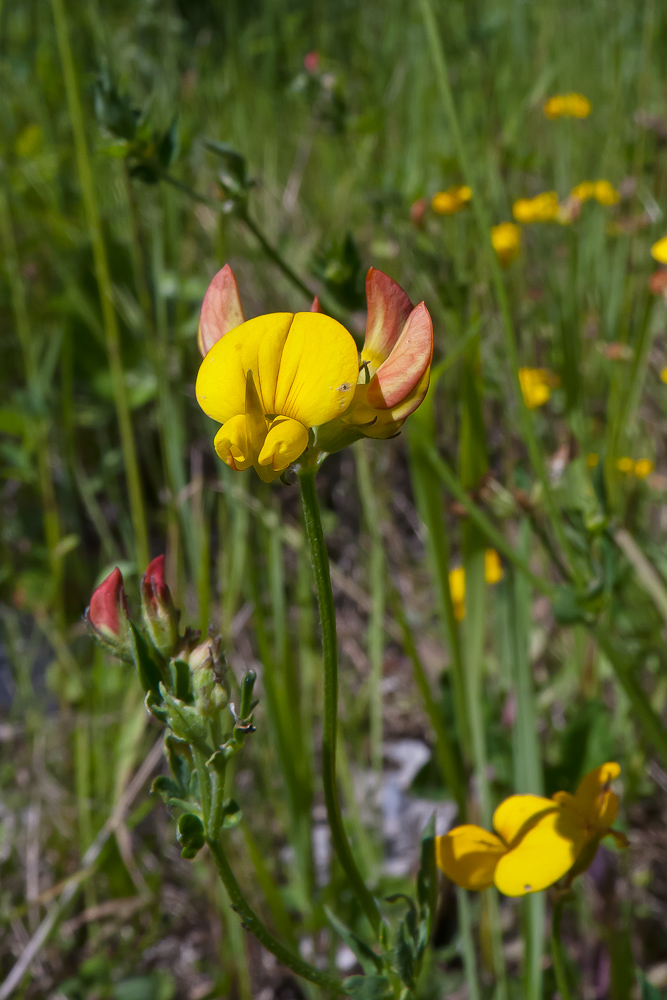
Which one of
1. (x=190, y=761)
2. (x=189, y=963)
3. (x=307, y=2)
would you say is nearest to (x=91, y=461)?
(x=189, y=963)

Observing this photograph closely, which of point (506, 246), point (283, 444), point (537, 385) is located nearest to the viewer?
point (283, 444)

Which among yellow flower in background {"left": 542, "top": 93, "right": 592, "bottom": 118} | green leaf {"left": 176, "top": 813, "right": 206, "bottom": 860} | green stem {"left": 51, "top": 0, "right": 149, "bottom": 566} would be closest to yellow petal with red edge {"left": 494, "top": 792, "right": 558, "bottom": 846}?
green leaf {"left": 176, "top": 813, "right": 206, "bottom": 860}

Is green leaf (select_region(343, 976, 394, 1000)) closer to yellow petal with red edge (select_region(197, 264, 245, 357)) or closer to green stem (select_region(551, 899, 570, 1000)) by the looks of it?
green stem (select_region(551, 899, 570, 1000))

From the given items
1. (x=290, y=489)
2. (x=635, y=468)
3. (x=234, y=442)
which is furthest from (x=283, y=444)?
(x=290, y=489)

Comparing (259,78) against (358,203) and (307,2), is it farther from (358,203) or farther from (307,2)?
(307,2)

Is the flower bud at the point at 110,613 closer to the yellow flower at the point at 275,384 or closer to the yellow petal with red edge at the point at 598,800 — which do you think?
the yellow flower at the point at 275,384

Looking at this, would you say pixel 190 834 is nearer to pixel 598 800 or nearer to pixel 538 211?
pixel 598 800

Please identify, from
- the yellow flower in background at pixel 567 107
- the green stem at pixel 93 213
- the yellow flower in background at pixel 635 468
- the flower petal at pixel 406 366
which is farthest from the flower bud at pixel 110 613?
the yellow flower in background at pixel 567 107
